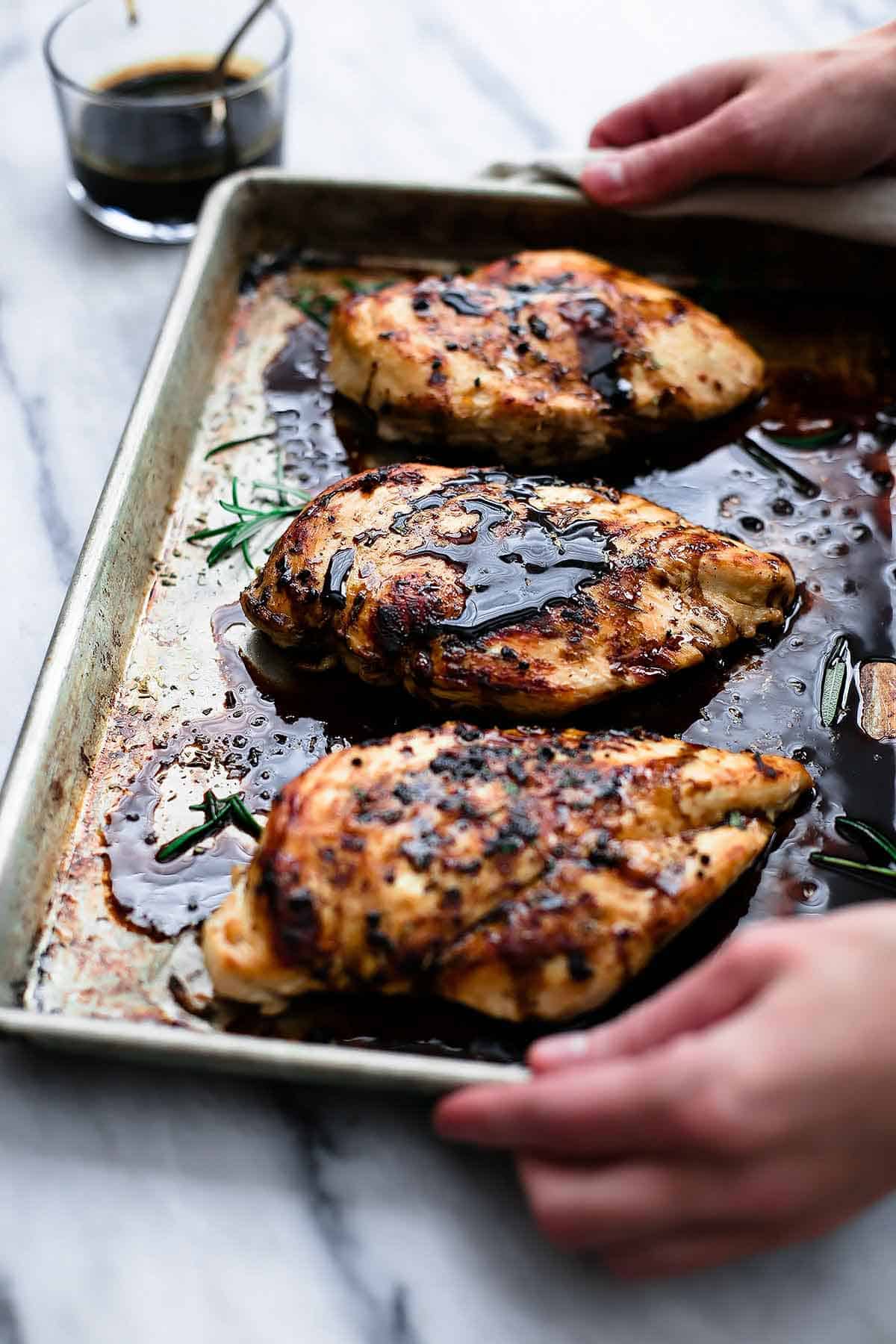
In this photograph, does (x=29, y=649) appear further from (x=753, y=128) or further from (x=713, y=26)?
(x=713, y=26)

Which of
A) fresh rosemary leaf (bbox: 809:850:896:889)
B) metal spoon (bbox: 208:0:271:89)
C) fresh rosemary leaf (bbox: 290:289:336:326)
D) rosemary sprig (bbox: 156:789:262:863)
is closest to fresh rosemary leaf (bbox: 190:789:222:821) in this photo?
rosemary sprig (bbox: 156:789:262:863)

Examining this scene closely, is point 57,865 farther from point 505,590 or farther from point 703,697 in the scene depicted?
point 703,697

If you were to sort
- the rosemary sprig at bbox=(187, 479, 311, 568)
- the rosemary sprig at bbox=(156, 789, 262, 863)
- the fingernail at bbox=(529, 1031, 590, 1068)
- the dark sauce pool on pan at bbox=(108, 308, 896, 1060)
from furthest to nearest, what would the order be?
the rosemary sprig at bbox=(187, 479, 311, 568) → the rosemary sprig at bbox=(156, 789, 262, 863) → the dark sauce pool on pan at bbox=(108, 308, 896, 1060) → the fingernail at bbox=(529, 1031, 590, 1068)

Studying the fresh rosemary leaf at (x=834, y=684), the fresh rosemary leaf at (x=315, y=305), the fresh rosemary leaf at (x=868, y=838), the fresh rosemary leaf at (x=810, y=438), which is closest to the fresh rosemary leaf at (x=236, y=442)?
the fresh rosemary leaf at (x=315, y=305)

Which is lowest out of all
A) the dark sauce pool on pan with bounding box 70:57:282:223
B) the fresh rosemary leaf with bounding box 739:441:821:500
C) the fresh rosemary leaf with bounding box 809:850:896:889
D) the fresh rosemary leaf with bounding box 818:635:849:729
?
the fresh rosemary leaf with bounding box 809:850:896:889

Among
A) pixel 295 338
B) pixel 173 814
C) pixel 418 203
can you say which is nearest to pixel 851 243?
pixel 418 203

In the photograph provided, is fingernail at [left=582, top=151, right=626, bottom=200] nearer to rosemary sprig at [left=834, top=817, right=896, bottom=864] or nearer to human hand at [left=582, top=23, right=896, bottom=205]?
human hand at [left=582, top=23, right=896, bottom=205]
